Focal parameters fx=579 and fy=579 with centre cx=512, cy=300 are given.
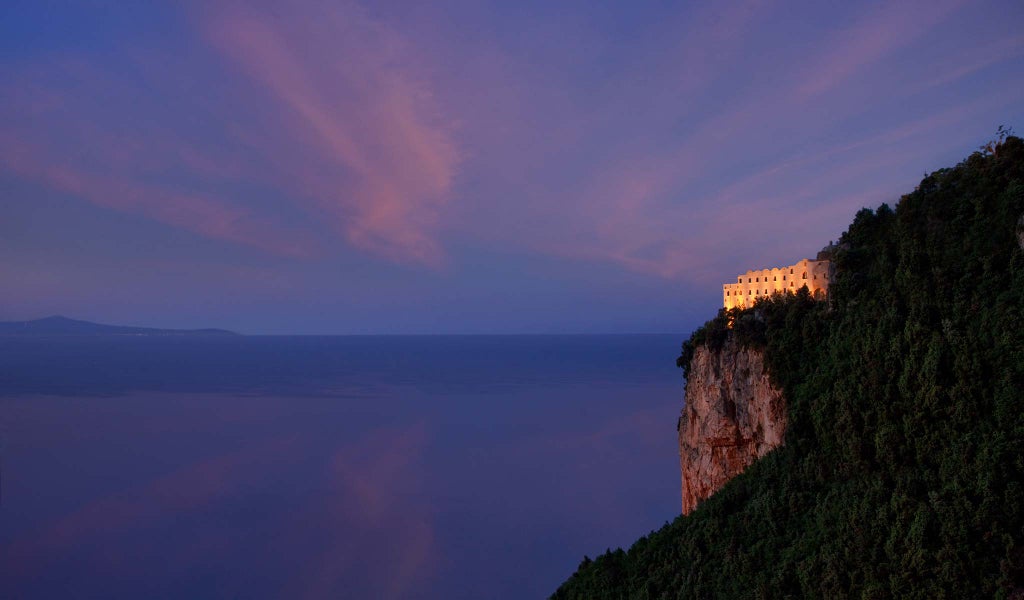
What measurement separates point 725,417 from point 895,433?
8.86 m

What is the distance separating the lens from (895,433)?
16516mm

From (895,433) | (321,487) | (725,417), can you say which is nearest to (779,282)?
(725,417)

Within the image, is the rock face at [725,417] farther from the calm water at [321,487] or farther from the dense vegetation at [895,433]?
the calm water at [321,487]

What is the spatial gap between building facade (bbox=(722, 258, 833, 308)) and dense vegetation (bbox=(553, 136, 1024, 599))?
1.09 m

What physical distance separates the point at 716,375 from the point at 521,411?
209ft

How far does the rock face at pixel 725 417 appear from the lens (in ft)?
74.9

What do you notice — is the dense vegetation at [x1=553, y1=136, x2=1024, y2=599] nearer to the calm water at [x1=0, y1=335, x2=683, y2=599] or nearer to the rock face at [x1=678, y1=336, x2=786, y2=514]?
the rock face at [x1=678, y1=336, x2=786, y2=514]

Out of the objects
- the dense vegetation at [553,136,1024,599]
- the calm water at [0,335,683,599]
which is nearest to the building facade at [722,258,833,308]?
the dense vegetation at [553,136,1024,599]

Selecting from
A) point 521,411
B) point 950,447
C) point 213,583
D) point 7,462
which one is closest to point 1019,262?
point 950,447

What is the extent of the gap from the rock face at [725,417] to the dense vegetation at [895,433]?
3.59ft

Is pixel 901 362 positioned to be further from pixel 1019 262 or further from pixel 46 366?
pixel 46 366

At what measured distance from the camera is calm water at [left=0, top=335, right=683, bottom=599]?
3922 centimetres

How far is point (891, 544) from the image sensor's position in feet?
48.4

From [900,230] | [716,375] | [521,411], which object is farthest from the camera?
[521,411]
